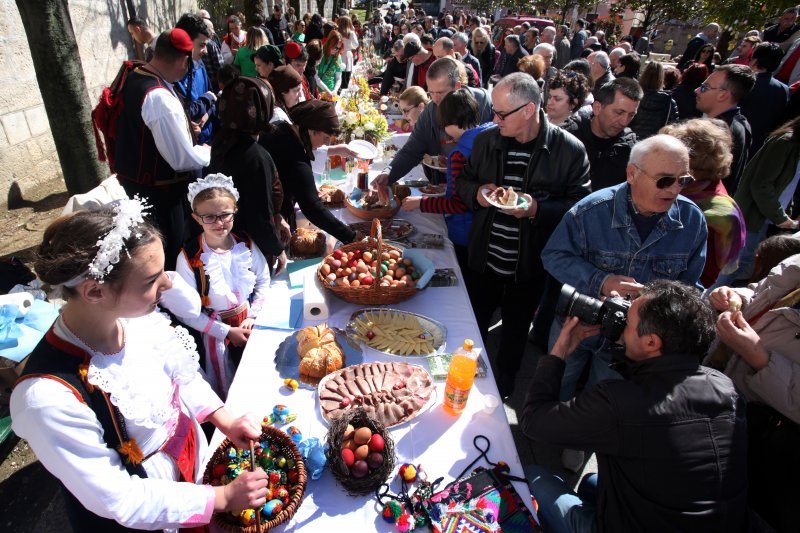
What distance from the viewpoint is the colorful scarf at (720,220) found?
8.22 ft

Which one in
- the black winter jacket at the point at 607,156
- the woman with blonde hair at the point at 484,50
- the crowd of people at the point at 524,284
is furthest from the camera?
the woman with blonde hair at the point at 484,50

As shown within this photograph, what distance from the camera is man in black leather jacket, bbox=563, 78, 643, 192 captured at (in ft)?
10.9

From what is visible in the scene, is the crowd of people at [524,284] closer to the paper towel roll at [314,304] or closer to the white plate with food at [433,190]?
the white plate with food at [433,190]

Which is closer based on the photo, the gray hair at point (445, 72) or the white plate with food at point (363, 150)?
the gray hair at point (445, 72)

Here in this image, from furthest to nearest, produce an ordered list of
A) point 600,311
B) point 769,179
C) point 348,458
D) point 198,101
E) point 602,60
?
point 602,60, point 198,101, point 769,179, point 600,311, point 348,458

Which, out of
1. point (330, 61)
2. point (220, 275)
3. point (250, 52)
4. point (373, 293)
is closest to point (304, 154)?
point (220, 275)

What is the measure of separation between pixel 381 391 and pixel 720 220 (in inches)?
84.5

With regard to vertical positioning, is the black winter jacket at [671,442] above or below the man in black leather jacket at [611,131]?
below

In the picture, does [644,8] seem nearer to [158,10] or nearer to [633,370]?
[158,10]

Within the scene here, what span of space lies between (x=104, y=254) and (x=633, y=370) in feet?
6.02

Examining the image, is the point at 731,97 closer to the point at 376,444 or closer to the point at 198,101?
the point at 376,444

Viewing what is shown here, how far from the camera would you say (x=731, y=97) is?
12.8 feet

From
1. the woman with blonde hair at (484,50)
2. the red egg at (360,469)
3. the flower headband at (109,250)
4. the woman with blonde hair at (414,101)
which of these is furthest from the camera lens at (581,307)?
the woman with blonde hair at (484,50)

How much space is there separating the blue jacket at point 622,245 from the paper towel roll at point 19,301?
3.29 m
